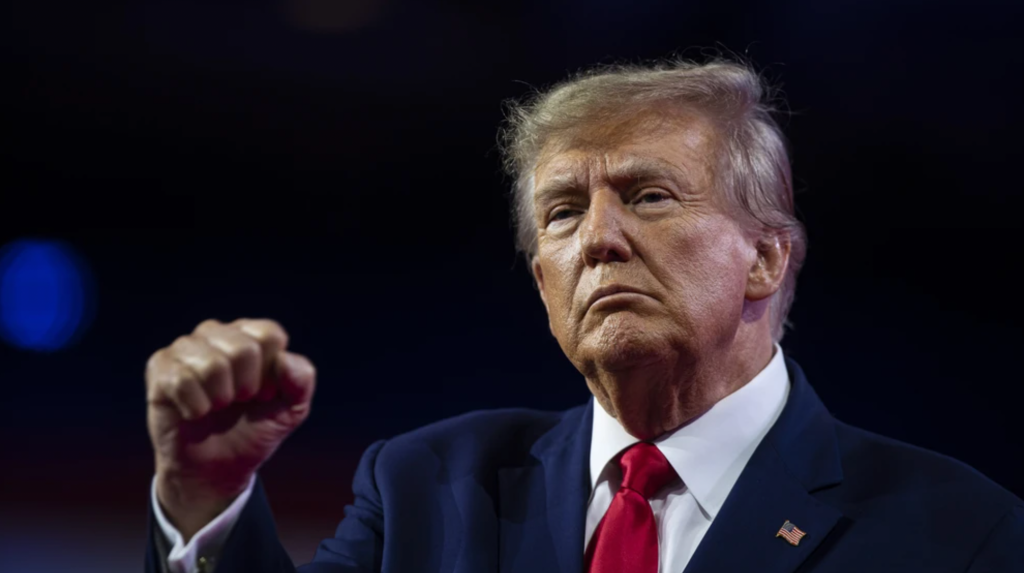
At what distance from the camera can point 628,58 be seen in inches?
132

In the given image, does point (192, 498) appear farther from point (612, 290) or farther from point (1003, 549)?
point (1003, 549)

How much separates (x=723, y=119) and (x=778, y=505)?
94 cm

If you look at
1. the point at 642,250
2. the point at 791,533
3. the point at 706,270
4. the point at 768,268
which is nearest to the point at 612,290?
the point at 642,250

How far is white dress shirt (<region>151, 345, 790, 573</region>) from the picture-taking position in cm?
202

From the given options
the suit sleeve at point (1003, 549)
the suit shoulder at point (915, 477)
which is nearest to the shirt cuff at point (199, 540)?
the suit shoulder at point (915, 477)

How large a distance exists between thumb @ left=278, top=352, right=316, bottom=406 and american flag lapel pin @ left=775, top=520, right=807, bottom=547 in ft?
3.39

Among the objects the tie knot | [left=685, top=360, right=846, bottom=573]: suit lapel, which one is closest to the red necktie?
the tie knot

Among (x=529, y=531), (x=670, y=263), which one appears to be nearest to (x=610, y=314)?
(x=670, y=263)

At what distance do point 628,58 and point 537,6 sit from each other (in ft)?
1.42

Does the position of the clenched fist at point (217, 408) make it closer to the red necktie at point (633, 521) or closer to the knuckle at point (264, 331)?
the knuckle at point (264, 331)

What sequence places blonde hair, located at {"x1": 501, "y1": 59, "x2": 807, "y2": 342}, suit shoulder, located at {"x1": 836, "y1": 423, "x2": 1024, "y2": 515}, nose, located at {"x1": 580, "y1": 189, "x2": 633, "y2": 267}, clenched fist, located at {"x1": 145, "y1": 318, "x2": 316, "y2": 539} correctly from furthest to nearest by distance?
blonde hair, located at {"x1": 501, "y1": 59, "x2": 807, "y2": 342} < nose, located at {"x1": 580, "y1": 189, "x2": 633, "y2": 267} < suit shoulder, located at {"x1": 836, "y1": 423, "x2": 1024, "y2": 515} < clenched fist, located at {"x1": 145, "y1": 318, "x2": 316, "y2": 539}

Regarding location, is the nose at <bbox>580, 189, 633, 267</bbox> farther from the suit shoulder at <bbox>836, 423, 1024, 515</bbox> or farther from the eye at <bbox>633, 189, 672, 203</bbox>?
the suit shoulder at <bbox>836, 423, 1024, 515</bbox>

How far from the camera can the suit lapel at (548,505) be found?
6.70 feet

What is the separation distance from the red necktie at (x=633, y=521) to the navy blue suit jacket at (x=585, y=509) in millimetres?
51
